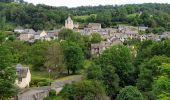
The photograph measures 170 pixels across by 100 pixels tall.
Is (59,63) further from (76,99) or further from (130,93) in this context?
(130,93)

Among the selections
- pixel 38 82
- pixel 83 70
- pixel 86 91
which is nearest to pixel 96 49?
pixel 83 70

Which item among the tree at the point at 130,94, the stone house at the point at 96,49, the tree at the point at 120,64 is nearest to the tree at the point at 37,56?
the tree at the point at 120,64

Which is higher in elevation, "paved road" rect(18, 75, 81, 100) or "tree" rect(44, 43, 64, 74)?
"tree" rect(44, 43, 64, 74)

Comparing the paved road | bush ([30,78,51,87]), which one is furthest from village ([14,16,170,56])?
the paved road

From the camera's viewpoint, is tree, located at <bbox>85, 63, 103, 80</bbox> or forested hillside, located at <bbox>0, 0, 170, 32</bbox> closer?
tree, located at <bbox>85, 63, 103, 80</bbox>

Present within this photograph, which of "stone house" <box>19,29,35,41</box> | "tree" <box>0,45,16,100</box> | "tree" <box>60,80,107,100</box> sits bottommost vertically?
"stone house" <box>19,29,35,41</box>

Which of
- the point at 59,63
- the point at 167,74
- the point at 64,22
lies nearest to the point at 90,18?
the point at 64,22

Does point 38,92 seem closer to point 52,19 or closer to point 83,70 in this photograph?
point 83,70

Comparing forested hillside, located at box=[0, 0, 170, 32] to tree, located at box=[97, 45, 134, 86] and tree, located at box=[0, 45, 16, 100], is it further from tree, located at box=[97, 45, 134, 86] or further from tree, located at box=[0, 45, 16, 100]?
tree, located at box=[0, 45, 16, 100]
